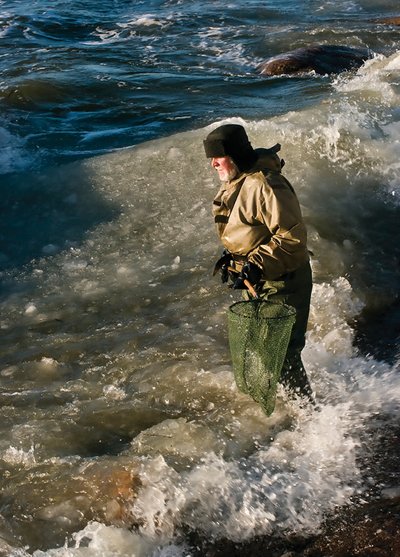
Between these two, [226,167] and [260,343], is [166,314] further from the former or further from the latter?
[226,167]

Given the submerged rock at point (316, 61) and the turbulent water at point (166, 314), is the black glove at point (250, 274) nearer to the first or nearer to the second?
the turbulent water at point (166, 314)

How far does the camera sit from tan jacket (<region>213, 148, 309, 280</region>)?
4629mm

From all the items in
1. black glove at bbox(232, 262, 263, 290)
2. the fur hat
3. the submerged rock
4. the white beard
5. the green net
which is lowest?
the submerged rock

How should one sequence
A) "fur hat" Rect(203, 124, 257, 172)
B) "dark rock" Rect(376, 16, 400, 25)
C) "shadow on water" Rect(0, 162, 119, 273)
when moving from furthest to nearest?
"dark rock" Rect(376, 16, 400, 25), "shadow on water" Rect(0, 162, 119, 273), "fur hat" Rect(203, 124, 257, 172)

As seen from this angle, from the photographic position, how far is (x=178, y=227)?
8.48m

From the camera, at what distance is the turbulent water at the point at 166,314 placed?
4.67 metres

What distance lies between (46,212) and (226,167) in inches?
184

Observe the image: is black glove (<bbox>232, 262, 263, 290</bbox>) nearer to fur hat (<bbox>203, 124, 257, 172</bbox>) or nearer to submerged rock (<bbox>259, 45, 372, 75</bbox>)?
fur hat (<bbox>203, 124, 257, 172</bbox>)

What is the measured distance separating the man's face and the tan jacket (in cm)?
4

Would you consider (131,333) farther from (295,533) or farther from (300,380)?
(295,533)

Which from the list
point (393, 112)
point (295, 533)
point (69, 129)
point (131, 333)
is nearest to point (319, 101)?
point (393, 112)

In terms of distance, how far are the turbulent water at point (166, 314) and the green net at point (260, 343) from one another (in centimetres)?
36

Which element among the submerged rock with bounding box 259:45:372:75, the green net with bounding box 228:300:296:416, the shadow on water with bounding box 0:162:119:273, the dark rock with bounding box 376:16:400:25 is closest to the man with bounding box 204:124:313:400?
the green net with bounding box 228:300:296:416

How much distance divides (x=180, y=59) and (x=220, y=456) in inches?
507
